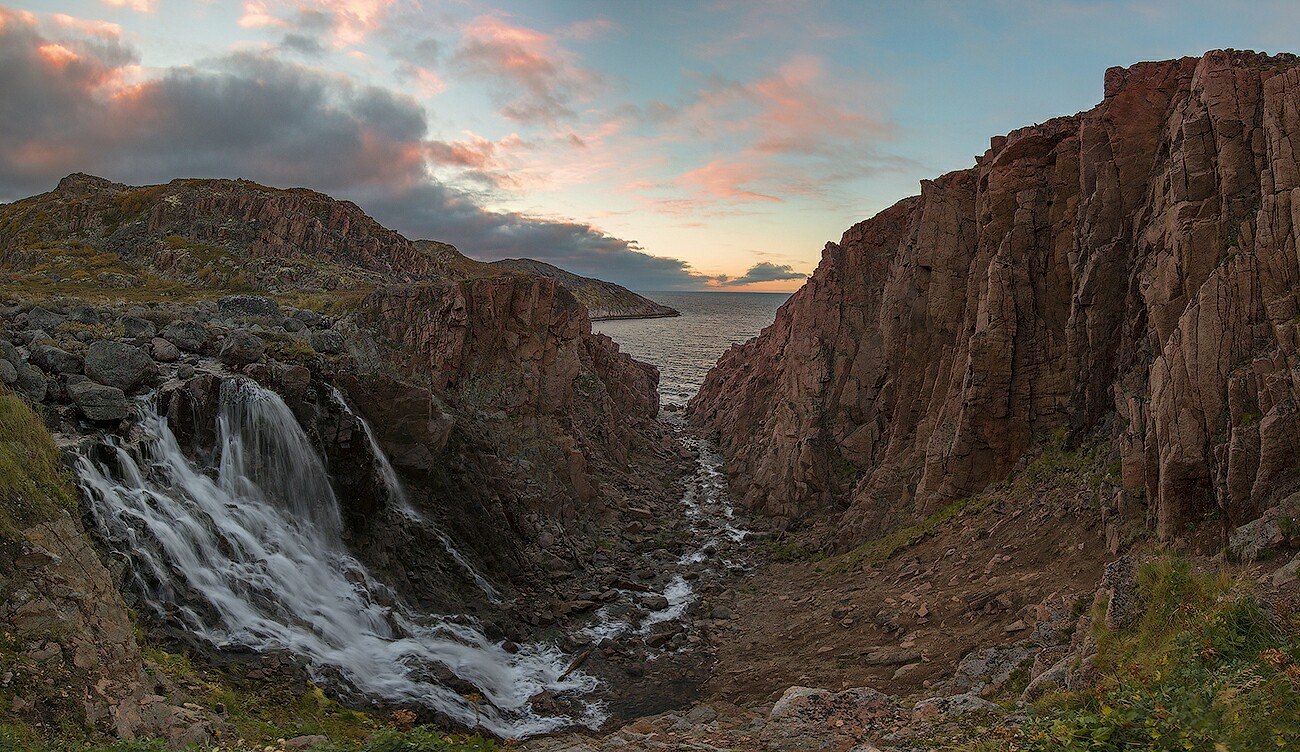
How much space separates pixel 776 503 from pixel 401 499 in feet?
66.5

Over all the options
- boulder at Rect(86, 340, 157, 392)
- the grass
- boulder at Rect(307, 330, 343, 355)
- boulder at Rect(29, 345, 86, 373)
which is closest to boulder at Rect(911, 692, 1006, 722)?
the grass

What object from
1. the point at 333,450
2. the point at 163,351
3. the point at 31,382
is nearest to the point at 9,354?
the point at 31,382

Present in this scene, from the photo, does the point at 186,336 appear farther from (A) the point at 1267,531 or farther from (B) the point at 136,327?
(A) the point at 1267,531

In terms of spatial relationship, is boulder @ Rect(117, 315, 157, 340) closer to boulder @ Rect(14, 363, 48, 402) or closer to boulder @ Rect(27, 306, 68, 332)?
boulder @ Rect(27, 306, 68, 332)

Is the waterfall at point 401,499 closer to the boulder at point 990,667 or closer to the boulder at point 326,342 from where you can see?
the boulder at point 326,342

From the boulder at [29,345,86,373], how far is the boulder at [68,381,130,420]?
1582 millimetres

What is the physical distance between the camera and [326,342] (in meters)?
32.4

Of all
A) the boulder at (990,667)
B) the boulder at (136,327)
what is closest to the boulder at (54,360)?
the boulder at (136,327)

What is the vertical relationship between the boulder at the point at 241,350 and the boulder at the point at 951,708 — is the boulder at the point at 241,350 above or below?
above

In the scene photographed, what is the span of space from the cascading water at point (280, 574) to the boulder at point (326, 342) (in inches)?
302

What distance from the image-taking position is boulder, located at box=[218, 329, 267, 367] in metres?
26.0

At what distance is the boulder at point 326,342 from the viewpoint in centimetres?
3190

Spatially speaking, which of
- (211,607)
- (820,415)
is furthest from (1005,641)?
(820,415)

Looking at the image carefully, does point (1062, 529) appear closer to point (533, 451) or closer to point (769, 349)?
point (533, 451)
